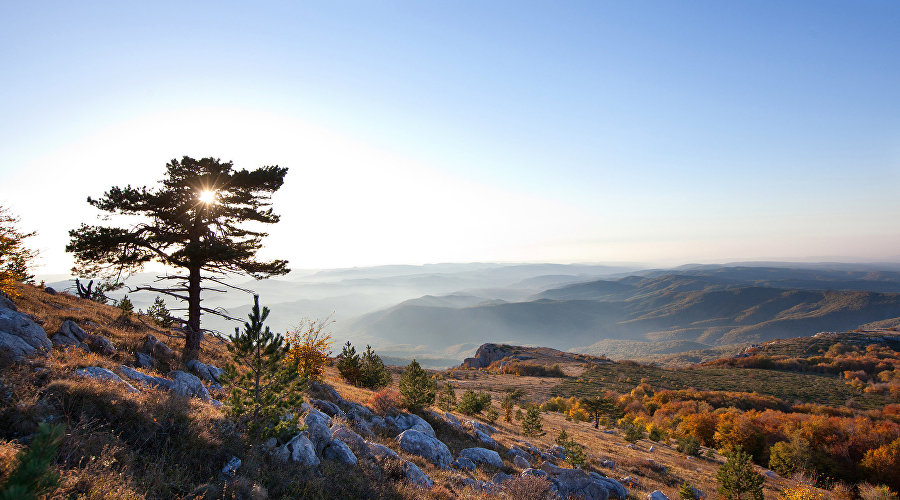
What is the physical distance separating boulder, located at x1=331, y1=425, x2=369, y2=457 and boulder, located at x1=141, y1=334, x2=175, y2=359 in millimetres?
9577

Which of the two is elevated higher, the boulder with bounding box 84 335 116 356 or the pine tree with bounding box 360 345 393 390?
the boulder with bounding box 84 335 116 356

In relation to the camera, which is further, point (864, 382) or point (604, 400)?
point (864, 382)

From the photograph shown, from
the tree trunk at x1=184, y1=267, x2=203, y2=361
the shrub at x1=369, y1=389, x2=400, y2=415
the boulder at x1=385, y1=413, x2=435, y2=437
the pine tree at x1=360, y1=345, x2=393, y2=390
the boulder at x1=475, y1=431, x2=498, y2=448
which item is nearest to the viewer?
the boulder at x1=385, y1=413, x2=435, y2=437

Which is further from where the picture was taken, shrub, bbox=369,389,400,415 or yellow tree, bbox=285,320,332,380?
yellow tree, bbox=285,320,332,380

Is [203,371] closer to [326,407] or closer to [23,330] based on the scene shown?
[23,330]

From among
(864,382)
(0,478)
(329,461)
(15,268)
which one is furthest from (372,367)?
(864,382)

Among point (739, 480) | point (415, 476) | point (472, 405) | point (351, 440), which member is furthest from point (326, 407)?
point (739, 480)

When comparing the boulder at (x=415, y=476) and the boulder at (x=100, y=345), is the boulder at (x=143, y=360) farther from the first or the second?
the boulder at (x=415, y=476)

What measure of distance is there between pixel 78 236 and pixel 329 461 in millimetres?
13406

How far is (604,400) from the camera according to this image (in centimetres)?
3134

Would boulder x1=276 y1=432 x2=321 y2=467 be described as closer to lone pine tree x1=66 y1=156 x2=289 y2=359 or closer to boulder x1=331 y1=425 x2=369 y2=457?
boulder x1=331 y1=425 x2=369 y2=457

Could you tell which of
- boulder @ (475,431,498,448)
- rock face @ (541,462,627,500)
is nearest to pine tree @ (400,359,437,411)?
boulder @ (475,431,498,448)

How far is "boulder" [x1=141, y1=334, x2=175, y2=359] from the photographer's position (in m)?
14.0

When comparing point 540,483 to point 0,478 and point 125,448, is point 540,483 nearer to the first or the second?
point 125,448
